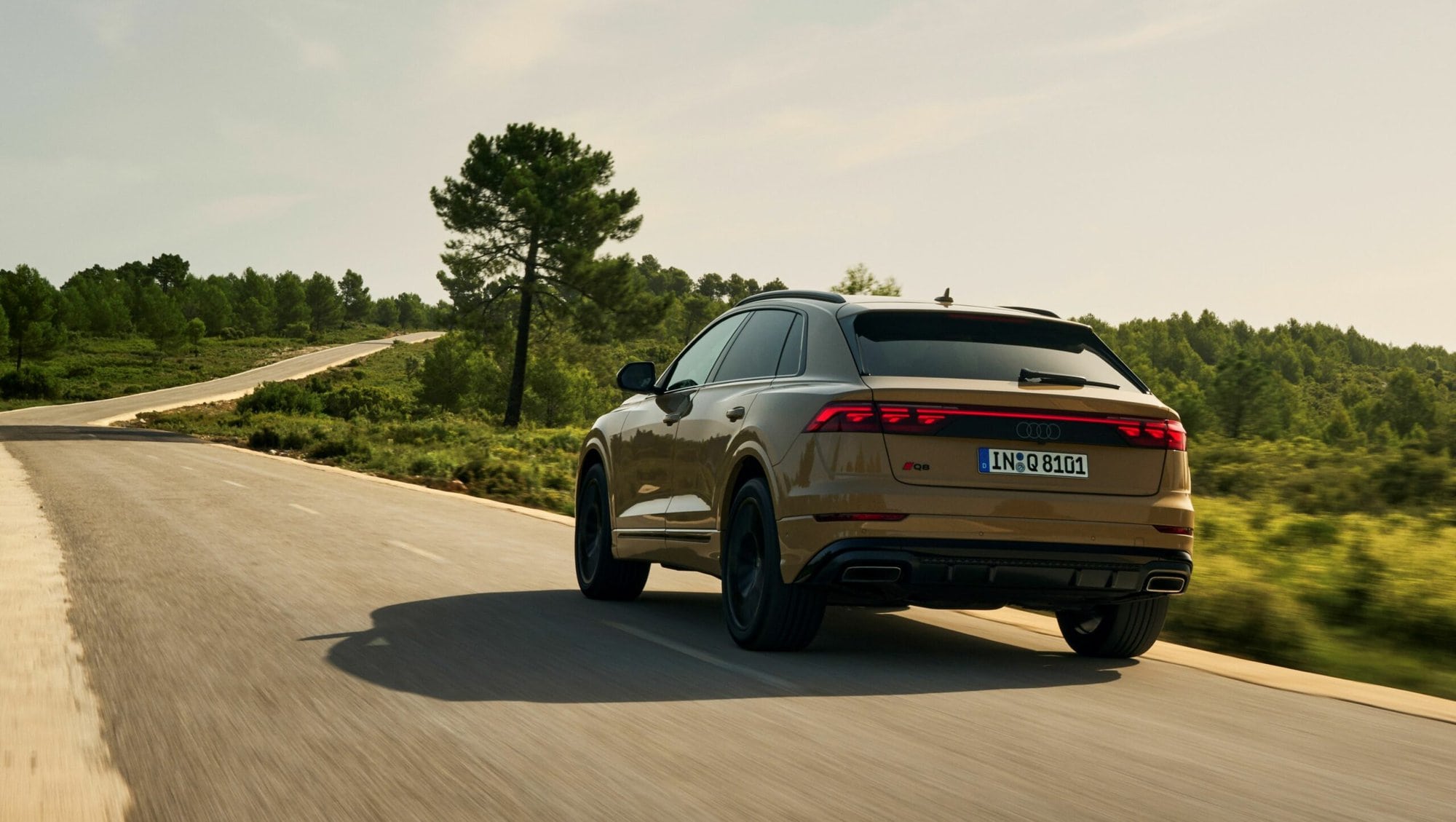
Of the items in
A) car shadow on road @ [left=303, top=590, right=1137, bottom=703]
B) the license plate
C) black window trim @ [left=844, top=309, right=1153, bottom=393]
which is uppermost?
black window trim @ [left=844, top=309, right=1153, bottom=393]

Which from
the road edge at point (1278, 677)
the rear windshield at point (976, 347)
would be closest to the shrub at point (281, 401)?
the road edge at point (1278, 677)

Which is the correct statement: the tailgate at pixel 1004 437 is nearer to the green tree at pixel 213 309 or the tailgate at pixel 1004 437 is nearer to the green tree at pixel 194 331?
the green tree at pixel 194 331

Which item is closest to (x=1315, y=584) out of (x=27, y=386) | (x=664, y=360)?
(x=664, y=360)

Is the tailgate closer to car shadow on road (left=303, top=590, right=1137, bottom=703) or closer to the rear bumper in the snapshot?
the rear bumper

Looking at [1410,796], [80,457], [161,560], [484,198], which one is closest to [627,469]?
[161,560]

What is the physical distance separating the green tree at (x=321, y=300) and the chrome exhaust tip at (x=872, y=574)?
7555 inches

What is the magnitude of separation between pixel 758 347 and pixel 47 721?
3.90m

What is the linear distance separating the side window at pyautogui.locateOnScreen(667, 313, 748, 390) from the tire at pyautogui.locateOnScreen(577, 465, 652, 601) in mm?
1007

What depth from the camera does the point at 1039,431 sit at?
20.3 ft

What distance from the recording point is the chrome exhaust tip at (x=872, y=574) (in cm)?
606

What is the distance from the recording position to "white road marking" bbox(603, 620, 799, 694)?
5992 millimetres

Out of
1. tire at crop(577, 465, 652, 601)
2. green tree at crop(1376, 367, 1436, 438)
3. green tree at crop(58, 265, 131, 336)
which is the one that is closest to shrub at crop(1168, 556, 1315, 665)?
tire at crop(577, 465, 652, 601)

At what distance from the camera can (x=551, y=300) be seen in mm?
55844

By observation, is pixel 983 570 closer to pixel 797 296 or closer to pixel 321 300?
pixel 797 296
